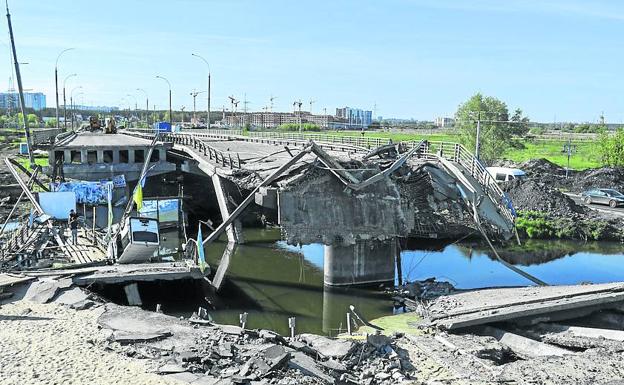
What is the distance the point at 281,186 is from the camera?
89.4ft

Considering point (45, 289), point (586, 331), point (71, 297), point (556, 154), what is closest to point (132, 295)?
point (71, 297)

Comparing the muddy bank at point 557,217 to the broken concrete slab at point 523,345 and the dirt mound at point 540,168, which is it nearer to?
the dirt mound at point 540,168

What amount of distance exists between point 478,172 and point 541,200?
76.4ft

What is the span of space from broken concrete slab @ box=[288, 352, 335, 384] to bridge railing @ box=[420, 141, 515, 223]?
53.8 feet

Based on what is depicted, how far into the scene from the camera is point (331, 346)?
17.1 m

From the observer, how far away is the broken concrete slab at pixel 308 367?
46.9 ft

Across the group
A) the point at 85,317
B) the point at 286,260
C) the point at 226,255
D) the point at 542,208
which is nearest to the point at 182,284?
the point at 226,255

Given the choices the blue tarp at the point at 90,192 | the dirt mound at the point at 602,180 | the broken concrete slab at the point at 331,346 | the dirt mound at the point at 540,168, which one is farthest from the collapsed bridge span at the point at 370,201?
the dirt mound at the point at 540,168

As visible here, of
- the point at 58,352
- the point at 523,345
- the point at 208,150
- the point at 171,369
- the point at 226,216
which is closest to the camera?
the point at 171,369

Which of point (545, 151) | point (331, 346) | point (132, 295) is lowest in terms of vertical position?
point (132, 295)

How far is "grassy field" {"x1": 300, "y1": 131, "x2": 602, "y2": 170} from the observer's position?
82.7 metres

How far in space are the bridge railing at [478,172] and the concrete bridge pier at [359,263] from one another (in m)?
5.36

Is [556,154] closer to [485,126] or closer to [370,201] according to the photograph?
[485,126]

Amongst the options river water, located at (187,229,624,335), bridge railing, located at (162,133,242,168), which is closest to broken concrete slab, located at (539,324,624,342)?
river water, located at (187,229,624,335)
